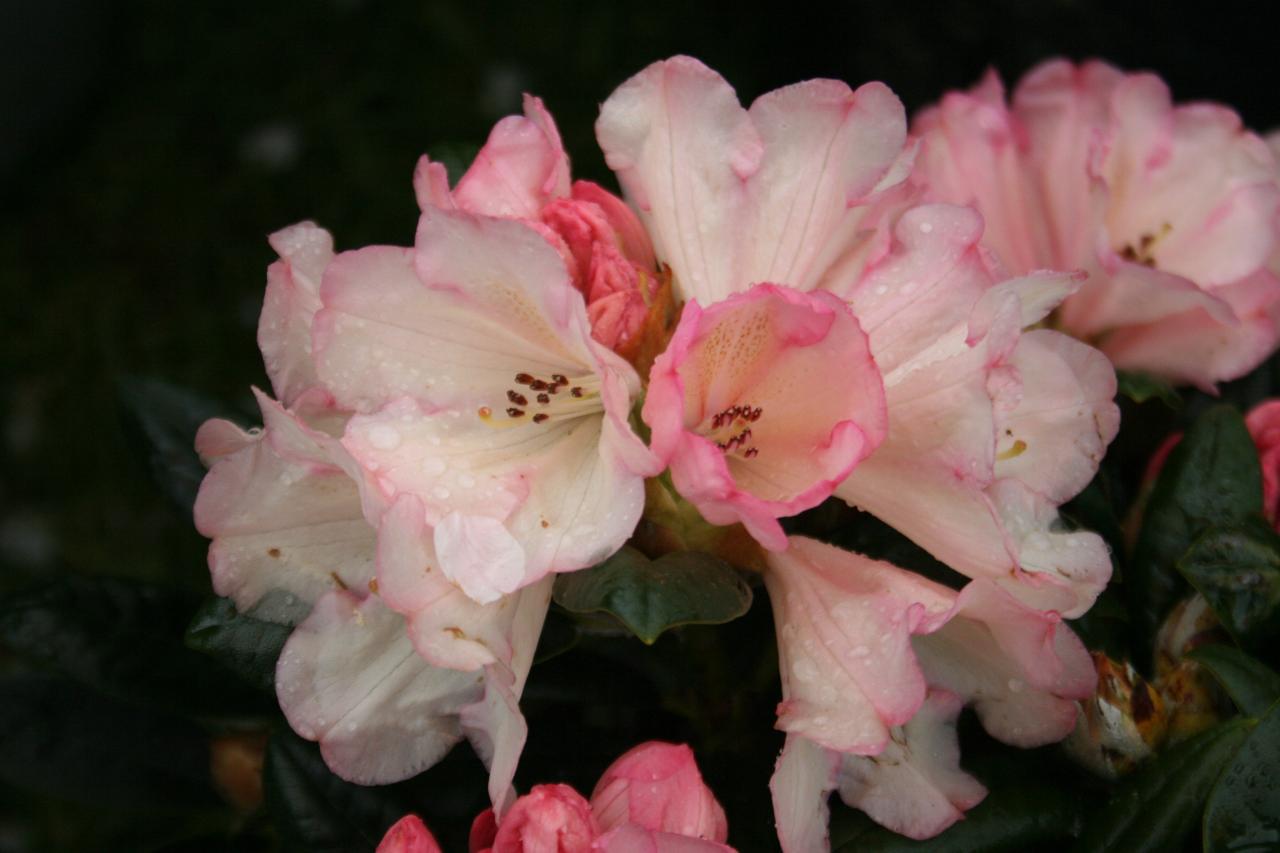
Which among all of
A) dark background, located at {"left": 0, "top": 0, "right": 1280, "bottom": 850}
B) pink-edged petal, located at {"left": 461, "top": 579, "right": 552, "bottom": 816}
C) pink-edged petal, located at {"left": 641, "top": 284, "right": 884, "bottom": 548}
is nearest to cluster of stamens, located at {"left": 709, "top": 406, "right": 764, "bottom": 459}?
pink-edged petal, located at {"left": 641, "top": 284, "right": 884, "bottom": 548}

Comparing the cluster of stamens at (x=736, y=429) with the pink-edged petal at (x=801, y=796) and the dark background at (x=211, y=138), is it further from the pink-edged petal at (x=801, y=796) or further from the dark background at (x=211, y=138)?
the dark background at (x=211, y=138)

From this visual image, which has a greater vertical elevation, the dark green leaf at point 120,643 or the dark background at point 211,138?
the dark green leaf at point 120,643

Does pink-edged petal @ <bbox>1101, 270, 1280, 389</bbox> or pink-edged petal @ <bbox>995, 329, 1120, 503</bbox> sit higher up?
pink-edged petal @ <bbox>995, 329, 1120, 503</bbox>

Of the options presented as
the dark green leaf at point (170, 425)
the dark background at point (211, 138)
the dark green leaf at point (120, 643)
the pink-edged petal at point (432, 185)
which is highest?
the pink-edged petal at point (432, 185)

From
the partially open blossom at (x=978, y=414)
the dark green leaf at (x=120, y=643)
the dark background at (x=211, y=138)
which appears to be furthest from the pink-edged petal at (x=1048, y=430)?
the dark background at (x=211, y=138)

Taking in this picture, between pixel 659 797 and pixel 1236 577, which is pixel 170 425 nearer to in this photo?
pixel 659 797

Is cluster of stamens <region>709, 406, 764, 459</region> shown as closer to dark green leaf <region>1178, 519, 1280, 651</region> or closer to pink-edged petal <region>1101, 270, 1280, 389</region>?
dark green leaf <region>1178, 519, 1280, 651</region>
